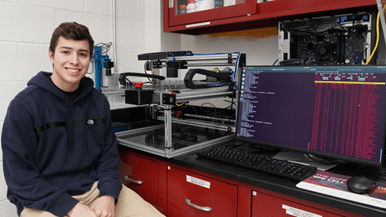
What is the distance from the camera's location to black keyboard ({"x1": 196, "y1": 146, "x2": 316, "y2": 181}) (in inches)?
39.9

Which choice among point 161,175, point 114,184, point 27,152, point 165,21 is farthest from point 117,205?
point 165,21

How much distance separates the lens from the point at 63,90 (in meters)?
1.34

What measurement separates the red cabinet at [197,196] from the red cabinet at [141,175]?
10 cm

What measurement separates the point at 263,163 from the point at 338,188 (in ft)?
0.92

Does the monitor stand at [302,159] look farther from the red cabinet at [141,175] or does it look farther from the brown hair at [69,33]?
the brown hair at [69,33]

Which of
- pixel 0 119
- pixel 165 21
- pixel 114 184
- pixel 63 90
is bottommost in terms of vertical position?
pixel 114 184

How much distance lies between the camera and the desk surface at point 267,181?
32.4 inches

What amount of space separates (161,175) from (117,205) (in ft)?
0.79

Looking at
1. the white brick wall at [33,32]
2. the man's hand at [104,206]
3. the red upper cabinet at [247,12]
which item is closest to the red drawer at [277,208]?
the man's hand at [104,206]

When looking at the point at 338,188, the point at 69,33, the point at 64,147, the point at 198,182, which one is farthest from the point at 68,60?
the point at 338,188

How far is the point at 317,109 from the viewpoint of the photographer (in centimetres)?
113

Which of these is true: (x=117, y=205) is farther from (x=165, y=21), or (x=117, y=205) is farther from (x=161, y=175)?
(x=165, y=21)

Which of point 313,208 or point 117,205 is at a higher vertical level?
point 313,208

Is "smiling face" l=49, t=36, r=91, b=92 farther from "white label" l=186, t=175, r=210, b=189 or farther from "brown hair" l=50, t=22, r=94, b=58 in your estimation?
"white label" l=186, t=175, r=210, b=189
